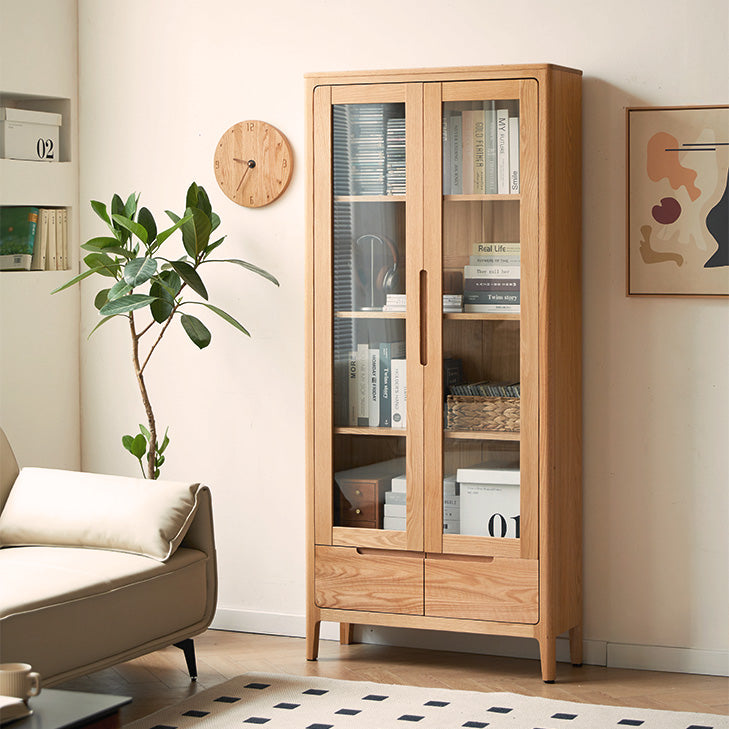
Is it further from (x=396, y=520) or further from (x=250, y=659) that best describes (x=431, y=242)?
(x=250, y=659)

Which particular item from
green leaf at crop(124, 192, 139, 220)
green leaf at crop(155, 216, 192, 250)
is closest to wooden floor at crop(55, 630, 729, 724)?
green leaf at crop(155, 216, 192, 250)

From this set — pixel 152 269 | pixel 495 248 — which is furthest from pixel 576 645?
pixel 152 269

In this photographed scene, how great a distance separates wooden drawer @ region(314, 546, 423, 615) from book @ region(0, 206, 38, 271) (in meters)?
1.56

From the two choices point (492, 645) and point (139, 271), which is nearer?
point (139, 271)

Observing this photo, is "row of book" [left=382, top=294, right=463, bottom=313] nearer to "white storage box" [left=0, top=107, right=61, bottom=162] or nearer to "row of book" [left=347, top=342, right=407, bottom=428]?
"row of book" [left=347, top=342, right=407, bottom=428]

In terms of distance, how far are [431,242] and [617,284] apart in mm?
650

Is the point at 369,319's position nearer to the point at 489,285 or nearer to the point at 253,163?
the point at 489,285

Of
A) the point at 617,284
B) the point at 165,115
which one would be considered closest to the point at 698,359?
the point at 617,284

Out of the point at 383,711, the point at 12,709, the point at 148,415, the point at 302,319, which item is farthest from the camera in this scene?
the point at 302,319

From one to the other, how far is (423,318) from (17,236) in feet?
5.27

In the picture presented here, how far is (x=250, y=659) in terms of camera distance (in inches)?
155

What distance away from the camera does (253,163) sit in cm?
419

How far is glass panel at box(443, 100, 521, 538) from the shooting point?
143 inches

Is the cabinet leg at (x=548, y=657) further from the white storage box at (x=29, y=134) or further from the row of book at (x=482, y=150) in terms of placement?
the white storage box at (x=29, y=134)
